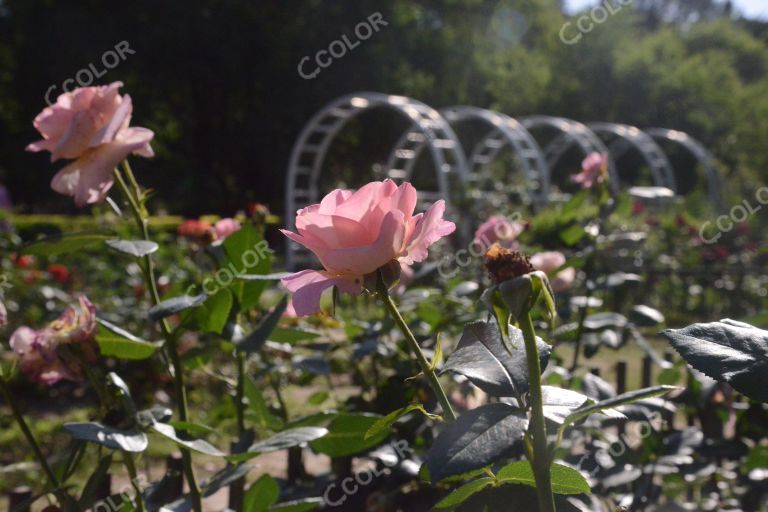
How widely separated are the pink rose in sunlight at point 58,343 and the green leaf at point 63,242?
67mm

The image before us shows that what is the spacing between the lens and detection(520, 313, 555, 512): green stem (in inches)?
19.6

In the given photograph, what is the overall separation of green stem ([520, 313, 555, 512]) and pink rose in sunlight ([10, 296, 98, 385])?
66cm

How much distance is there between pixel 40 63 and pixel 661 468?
16418mm

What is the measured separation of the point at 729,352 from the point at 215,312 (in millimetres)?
633

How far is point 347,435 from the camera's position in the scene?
103cm

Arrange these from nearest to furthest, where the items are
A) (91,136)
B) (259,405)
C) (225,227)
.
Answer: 1. (91,136)
2. (259,405)
3. (225,227)

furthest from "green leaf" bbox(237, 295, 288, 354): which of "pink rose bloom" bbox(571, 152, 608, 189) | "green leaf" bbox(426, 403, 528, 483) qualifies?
"pink rose bloom" bbox(571, 152, 608, 189)

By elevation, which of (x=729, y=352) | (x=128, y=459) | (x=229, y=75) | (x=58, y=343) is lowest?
(x=229, y=75)

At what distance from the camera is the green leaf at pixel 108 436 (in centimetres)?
72

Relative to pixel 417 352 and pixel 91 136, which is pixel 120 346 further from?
pixel 417 352

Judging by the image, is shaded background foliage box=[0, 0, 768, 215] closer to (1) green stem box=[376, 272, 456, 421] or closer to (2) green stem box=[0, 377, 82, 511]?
(2) green stem box=[0, 377, 82, 511]

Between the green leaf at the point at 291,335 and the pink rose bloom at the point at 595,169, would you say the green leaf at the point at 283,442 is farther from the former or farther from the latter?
the pink rose bloom at the point at 595,169

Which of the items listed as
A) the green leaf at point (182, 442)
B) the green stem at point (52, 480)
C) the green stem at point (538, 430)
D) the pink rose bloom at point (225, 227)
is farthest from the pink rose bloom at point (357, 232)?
the pink rose bloom at point (225, 227)

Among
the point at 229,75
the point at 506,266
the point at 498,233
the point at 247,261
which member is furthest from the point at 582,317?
the point at 229,75
